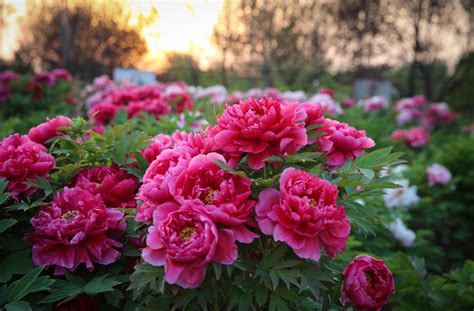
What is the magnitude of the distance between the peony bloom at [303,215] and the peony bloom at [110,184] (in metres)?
0.65

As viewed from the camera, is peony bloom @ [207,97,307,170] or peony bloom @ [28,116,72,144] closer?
→ peony bloom @ [207,97,307,170]

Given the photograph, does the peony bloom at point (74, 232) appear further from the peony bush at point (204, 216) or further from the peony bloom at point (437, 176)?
the peony bloom at point (437, 176)

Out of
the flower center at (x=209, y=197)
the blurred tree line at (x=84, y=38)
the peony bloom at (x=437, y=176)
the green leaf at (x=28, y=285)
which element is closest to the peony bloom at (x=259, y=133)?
the flower center at (x=209, y=197)

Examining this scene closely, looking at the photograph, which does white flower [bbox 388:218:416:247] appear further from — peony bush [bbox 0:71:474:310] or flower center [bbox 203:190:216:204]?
flower center [bbox 203:190:216:204]

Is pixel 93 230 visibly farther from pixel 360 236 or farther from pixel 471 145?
pixel 471 145

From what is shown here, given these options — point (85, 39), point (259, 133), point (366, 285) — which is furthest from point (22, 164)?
point (85, 39)

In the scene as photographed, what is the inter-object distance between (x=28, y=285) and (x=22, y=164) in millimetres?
447

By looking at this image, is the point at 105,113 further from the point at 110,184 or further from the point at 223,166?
the point at 223,166

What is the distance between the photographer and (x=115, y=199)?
1.69 m

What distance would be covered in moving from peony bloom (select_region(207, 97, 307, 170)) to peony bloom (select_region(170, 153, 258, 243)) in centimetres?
6

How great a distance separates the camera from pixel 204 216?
1.17m

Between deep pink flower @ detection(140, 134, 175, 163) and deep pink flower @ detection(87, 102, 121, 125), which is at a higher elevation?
deep pink flower @ detection(140, 134, 175, 163)

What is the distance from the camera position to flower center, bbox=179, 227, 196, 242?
3.88 feet

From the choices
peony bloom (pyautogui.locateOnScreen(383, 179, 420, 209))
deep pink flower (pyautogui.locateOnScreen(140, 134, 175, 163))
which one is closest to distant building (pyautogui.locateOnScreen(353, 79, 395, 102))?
peony bloom (pyautogui.locateOnScreen(383, 179, 420, 209))
